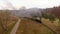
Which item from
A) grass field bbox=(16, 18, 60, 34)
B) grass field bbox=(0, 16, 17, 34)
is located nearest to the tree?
grass field bbox=(0, 16, 17, 34)

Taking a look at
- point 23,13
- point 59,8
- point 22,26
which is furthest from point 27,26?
point 59,8

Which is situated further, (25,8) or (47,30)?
(25,8)

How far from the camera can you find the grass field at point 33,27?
1.60m

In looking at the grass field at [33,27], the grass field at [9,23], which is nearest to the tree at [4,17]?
the grass field at [9,23]

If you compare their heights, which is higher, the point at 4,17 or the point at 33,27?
the point at 4,17

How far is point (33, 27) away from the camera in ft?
5.33

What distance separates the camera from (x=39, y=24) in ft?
5.40

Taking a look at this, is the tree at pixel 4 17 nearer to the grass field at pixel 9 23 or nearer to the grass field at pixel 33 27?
the grass field at pixel 9 23

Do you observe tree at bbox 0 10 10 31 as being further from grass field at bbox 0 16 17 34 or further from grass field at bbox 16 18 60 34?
grass field at bbox 16 18 60 34

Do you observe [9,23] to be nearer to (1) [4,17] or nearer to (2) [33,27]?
(1) [4,17]

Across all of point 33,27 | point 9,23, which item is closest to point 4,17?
point 9,23

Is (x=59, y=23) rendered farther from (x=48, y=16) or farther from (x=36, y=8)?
(x=36, y=8)

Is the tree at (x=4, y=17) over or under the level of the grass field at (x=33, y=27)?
over

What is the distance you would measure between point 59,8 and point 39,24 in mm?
292
